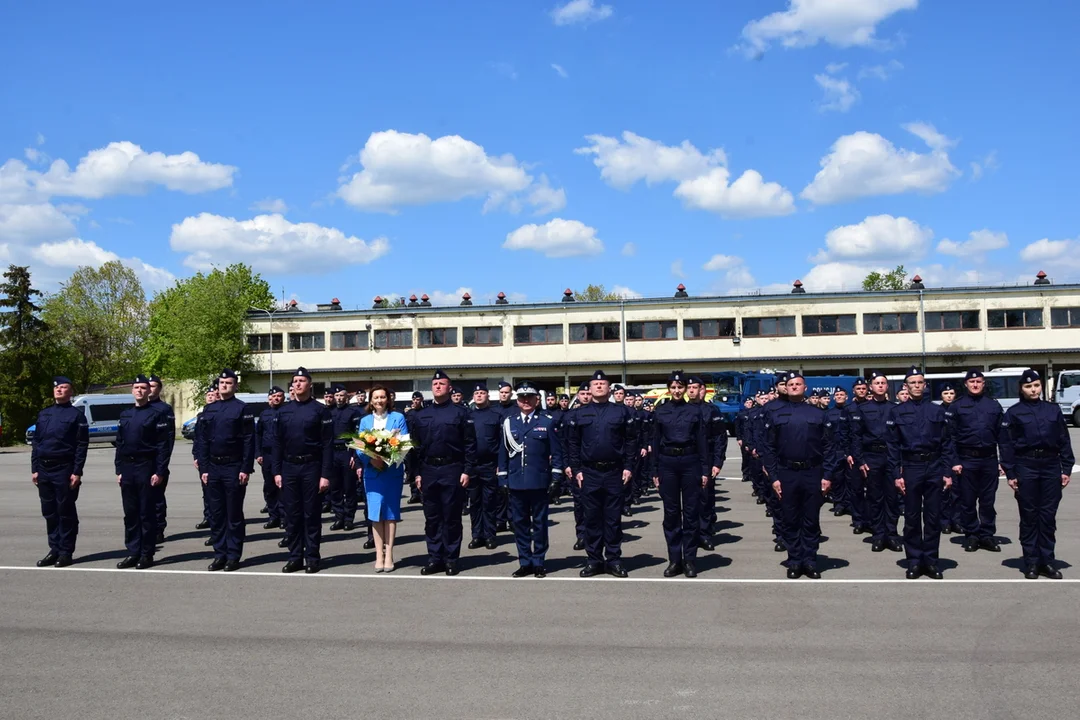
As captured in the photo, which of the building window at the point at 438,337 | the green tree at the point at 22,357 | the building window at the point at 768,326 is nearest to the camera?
the green tree at the point at 22,357

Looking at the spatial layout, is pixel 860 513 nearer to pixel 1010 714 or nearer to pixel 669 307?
pixel 1010 714

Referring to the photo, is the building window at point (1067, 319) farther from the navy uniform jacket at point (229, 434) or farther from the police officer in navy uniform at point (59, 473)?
the police officer in navy uniform at point (59, 473)

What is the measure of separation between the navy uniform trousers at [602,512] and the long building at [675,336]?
4610cm

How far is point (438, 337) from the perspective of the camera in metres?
58.3

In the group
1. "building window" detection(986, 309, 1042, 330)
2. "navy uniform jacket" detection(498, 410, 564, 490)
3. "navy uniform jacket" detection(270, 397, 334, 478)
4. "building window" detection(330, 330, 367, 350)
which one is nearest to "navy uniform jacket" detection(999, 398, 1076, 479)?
"navy uniform jacket" detection(498, 410, 564, 490)

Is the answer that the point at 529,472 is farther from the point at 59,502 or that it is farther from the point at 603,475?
the point at 59,502

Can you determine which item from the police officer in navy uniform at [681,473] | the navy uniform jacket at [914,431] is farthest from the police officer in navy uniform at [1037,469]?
the police officer in navy uniform at [681,473]

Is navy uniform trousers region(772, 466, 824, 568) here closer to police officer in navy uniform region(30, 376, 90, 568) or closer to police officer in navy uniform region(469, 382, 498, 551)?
police officer in navy uniform region(469, 382, 498, 551)

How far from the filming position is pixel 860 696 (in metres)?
5.35

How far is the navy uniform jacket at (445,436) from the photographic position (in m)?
9.77

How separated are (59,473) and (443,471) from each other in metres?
4.52

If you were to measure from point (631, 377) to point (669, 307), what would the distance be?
16.4 feet

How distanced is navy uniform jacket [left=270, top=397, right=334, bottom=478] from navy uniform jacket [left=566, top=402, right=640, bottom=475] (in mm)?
2713

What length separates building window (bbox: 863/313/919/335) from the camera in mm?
52969
